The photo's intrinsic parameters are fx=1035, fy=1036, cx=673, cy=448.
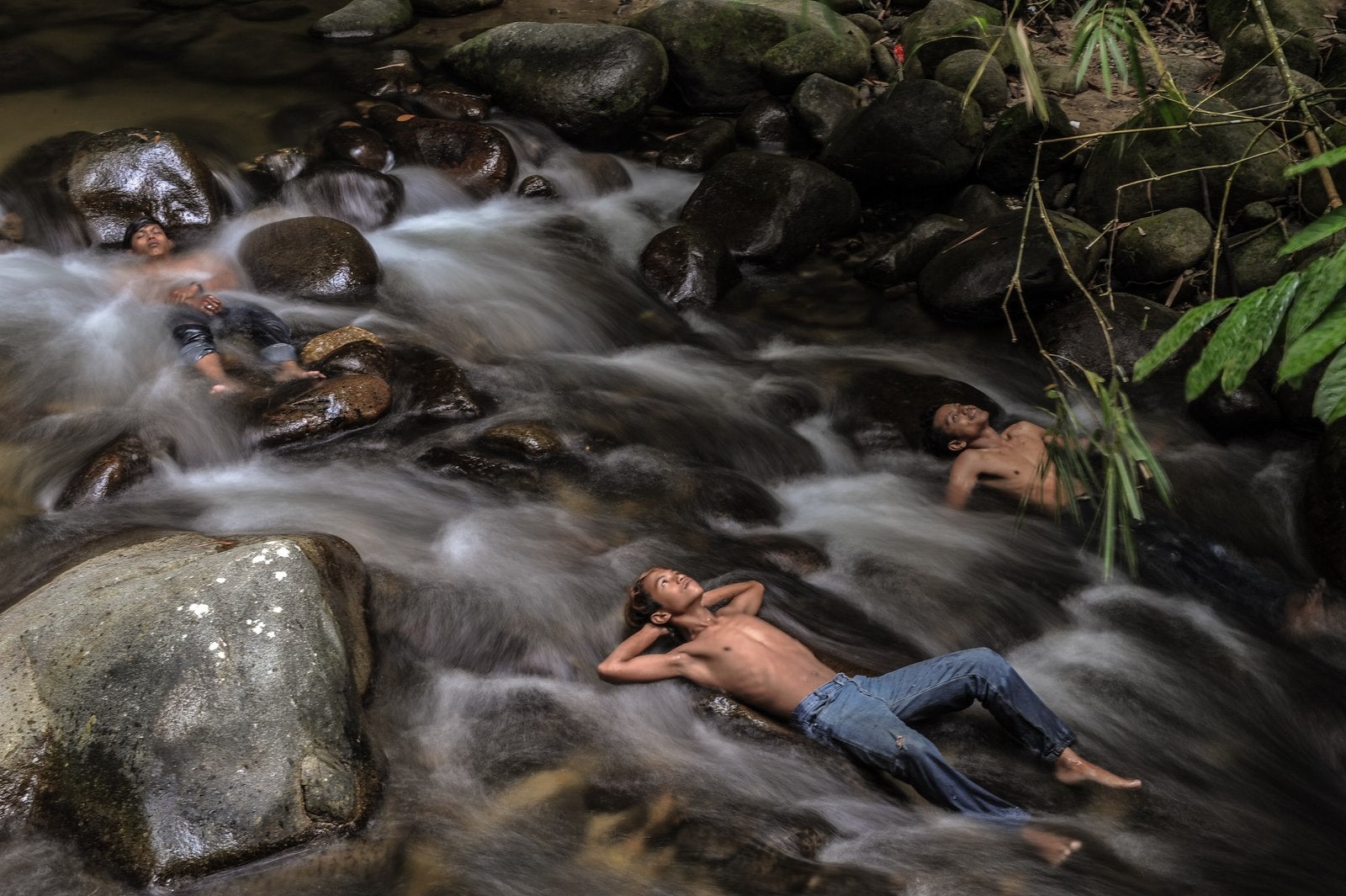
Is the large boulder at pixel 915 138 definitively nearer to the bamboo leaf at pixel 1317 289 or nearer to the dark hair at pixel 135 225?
the dark hair at pixel 135 225

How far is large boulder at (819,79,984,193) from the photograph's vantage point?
816 centimetres

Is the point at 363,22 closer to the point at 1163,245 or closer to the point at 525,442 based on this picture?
the point at 525,442

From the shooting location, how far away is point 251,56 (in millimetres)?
9961

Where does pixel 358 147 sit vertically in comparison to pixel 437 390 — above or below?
above

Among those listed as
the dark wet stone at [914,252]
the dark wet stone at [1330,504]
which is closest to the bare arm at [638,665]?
the dark wet stone at [1330,504]

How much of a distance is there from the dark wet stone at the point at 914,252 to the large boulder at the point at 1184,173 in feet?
3.52

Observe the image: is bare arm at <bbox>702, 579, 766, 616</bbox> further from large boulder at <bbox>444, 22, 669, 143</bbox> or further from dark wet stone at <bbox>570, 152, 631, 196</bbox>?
large boulder at <bbox>444, 22, 669, 143</bbox>

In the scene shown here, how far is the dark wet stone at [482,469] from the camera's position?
5.48 meters

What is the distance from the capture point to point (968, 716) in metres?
4.33

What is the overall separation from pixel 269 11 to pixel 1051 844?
11.0 m

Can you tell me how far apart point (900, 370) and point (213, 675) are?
471cm

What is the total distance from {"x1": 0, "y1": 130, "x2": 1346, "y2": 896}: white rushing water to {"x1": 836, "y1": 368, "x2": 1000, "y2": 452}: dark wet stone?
0.48ft

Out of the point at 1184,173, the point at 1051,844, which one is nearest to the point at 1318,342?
the point at 1051,844

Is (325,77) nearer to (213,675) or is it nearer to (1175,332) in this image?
(213,675)
